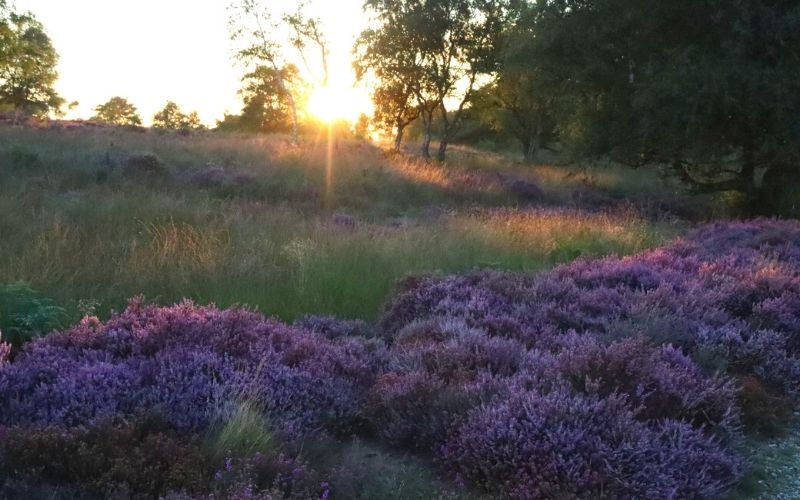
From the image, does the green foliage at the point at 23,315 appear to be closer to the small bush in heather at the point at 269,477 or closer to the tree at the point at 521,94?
the small bush in heather at the point at 269,477

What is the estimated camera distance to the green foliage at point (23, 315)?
15.8ft

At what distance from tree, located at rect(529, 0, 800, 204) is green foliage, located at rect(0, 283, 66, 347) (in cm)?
1456

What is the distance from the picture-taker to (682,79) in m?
15.3

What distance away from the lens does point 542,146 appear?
1923 inches

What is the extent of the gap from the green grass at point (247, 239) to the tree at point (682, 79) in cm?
362

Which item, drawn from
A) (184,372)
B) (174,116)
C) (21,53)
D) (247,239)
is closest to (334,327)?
(184,372)

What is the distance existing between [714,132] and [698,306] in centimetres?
1311


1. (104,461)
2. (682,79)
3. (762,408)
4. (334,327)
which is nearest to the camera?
(104,461)

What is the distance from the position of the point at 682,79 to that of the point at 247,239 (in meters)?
11.7

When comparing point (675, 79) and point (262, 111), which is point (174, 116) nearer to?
point (262, 111)

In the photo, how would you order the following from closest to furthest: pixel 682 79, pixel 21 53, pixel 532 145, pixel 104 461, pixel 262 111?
pixel 104 461 → pixel 682 79 → pixel 21 53 → pixel 532 145 → pixel 262 111

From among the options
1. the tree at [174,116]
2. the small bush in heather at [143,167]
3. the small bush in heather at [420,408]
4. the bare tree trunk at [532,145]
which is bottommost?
the small bush in heather at [420,408]

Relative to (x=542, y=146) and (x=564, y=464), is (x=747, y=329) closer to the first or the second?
(x=564, y=464)

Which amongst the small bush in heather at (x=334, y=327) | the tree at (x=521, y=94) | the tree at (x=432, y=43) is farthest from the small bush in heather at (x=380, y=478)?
the tree at (x=432, y=43)
